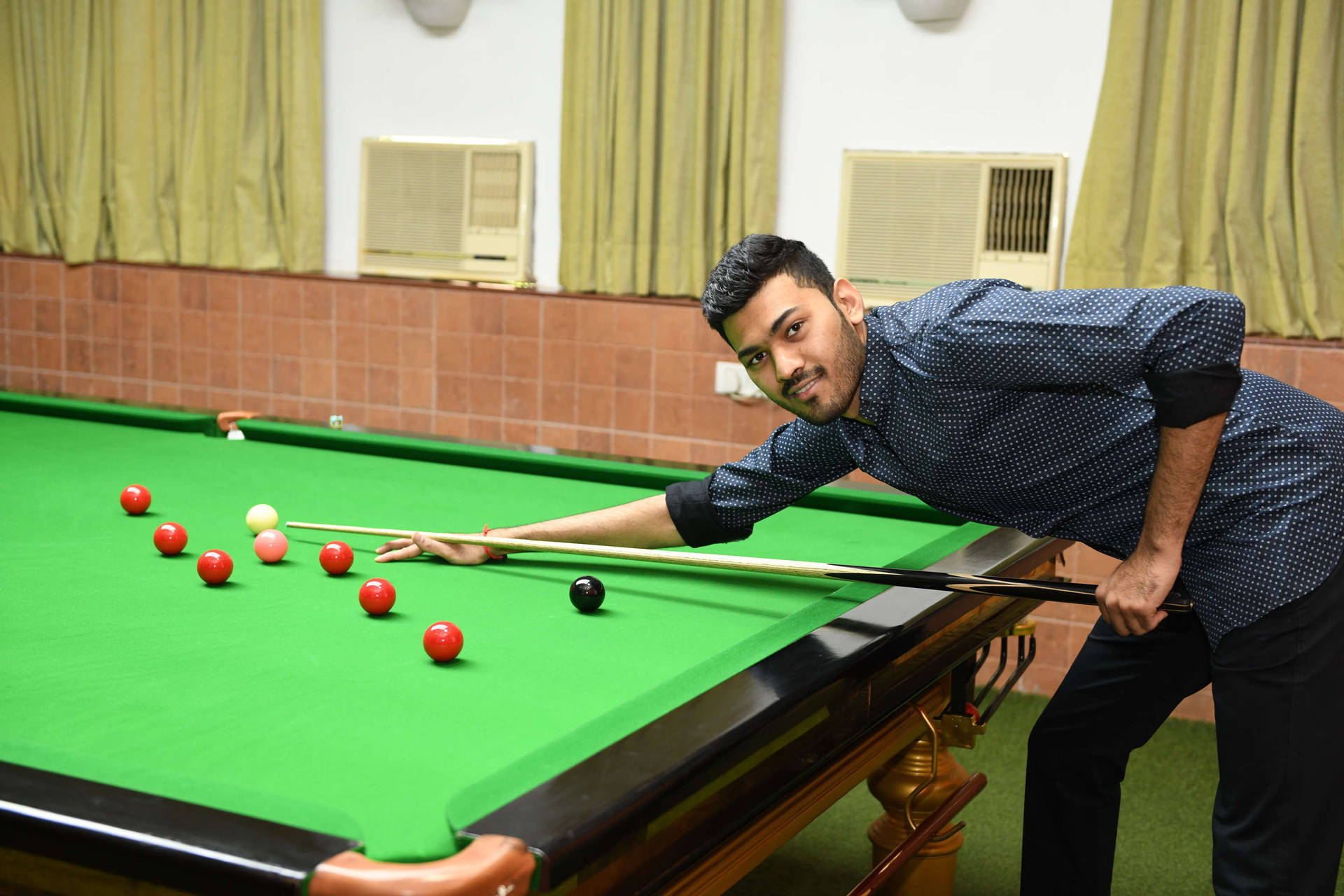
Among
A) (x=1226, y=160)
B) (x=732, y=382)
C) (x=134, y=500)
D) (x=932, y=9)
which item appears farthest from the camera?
(x=732, y=382)

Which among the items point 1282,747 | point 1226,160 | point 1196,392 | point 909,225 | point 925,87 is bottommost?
point 1282,747

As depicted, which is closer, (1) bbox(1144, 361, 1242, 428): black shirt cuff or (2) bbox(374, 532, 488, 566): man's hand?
(1) bbox(1144, 361, 1242, 428): black shirt cuff

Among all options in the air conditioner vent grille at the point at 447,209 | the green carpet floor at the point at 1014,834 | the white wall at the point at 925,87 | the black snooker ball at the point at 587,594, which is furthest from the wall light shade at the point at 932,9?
the black snooker ball at the point at 587,594

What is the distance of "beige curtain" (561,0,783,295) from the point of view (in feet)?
13.6

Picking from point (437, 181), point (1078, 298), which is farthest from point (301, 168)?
point (1078, 298)

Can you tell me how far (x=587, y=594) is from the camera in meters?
1.84

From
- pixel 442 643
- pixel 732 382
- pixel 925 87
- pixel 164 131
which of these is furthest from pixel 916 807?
pixel 164 131

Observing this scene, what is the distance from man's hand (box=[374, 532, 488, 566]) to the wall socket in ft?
6.78

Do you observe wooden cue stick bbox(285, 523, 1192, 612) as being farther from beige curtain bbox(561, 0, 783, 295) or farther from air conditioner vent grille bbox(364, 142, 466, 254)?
air conditioner vent grille bbox(364, 142, 466, 254)

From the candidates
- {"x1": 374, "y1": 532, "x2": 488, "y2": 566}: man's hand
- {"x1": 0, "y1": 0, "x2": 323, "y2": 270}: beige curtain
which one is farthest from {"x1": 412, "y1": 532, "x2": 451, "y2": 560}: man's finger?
{"x1": 0, "y1": 0, "x2": 323, "y2": 270}: beige curtain

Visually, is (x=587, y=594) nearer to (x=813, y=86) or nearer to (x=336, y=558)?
(x=336, y=558)

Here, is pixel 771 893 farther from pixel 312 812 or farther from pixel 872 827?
pixel 312 812

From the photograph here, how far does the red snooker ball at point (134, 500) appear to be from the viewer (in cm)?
235

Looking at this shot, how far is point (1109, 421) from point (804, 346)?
44 cm
